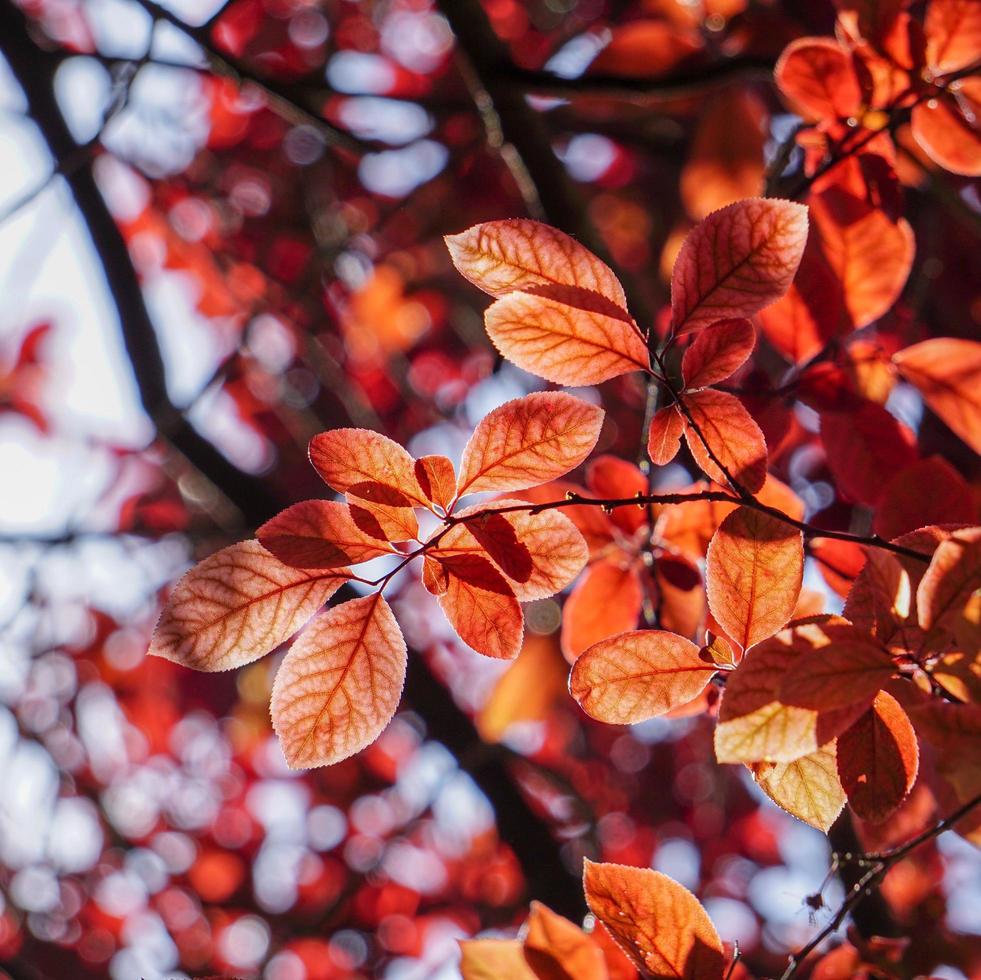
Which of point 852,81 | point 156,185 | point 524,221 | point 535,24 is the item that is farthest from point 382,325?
point 524,221

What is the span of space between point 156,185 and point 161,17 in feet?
7.43

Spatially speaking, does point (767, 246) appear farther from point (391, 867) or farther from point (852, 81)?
point (391, 867)

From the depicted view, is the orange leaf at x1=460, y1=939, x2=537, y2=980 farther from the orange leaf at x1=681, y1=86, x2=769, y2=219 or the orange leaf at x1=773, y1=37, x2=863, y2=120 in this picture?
the orange leaf at x1=681, y1=86, x2=769, y2=219

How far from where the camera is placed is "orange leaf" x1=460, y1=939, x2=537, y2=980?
72 centimetres

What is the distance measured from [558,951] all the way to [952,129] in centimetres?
78

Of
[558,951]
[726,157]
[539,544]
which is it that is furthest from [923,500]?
[726,157]

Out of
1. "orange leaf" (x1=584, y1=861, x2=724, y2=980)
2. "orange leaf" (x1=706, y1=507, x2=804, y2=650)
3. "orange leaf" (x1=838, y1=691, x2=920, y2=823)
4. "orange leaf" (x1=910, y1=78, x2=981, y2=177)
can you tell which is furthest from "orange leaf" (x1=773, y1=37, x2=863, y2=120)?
"orange leaf" (x1=584, y1=861, x2=724, y2=980)

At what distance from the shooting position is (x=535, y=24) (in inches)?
133

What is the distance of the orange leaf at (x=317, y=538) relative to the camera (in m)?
0.61

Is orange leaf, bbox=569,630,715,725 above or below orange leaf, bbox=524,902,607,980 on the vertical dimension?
above

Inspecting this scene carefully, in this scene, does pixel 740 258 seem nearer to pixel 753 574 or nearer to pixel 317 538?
pixel 753 574

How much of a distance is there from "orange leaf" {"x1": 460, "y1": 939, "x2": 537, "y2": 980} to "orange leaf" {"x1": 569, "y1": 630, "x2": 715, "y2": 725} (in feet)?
0.77

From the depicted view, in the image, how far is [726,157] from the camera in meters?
1.40

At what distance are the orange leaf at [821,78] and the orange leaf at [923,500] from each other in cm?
35
